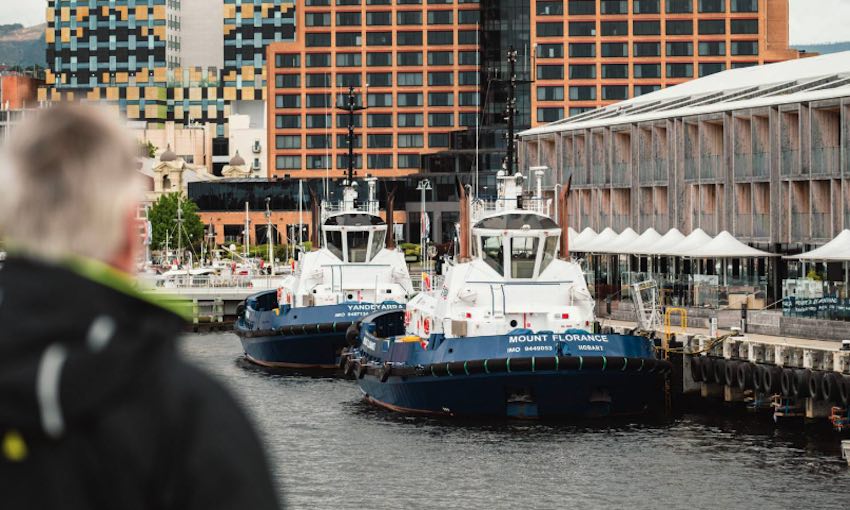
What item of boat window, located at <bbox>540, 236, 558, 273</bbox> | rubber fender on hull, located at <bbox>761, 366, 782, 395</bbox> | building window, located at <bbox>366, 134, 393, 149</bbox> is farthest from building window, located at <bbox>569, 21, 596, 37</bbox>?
rubber fender on hull, located at <bbox>761, 366, 782, 395</bbox>

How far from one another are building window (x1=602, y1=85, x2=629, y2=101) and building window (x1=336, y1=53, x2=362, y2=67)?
26.9 metres

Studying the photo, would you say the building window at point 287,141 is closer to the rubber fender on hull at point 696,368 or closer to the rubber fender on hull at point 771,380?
the rubber fender on hull at point 696,368

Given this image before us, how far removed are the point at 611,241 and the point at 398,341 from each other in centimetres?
3135

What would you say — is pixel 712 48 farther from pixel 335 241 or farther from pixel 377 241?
pixel 335 241

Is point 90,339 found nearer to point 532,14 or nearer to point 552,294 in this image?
point 552,294

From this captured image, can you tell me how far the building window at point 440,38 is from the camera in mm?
170125

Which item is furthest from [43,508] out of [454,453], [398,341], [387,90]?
[387,90]

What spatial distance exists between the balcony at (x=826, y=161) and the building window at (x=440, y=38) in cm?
10930

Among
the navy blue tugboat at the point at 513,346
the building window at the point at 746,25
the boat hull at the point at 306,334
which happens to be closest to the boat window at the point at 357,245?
the boat hull at the point at 306,334

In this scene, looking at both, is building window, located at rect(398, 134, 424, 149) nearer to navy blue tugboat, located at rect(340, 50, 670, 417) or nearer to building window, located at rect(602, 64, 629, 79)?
building window, located at rect(602, 64, 629, 79)

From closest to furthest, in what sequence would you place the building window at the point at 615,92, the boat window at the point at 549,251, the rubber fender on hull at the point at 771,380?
1. the rubber fender on hull at the point at 771,380
2. the boat window at the point at 549,251
3. the building window at the point at 615,92

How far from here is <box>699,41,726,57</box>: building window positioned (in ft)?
517

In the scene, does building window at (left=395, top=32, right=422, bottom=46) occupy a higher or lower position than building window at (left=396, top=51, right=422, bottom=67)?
higher

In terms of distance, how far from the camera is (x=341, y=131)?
173000 mm
